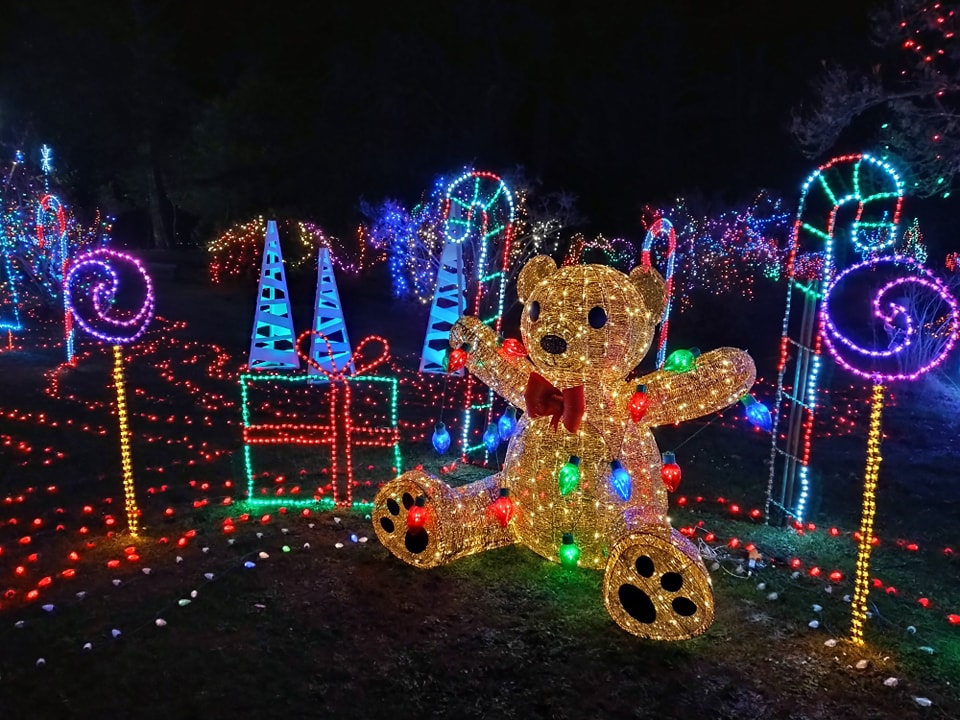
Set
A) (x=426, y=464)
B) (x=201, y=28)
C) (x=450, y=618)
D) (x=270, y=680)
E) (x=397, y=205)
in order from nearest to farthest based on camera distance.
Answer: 1. (x=270, y=680)
2. (x=450, y=618)
3. (x=426, y=464)
4. (x=397, y=205)
5. (x=201, y=28)

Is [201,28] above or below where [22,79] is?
above

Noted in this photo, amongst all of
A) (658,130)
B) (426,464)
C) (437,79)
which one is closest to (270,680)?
(426,464)

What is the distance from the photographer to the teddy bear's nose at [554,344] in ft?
15.2

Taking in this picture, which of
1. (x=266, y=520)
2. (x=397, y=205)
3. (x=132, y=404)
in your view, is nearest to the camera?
(x=266, y=520)

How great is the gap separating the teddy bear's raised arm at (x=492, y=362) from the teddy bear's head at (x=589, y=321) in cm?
43

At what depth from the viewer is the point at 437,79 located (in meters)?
20.6

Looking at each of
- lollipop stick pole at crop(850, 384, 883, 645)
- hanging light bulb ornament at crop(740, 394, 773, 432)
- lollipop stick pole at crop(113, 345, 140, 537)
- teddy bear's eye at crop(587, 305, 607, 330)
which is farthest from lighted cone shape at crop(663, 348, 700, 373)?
lollipop stick pole at crop(113, 345, 140, 537)

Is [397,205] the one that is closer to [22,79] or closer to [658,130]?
[658,130]

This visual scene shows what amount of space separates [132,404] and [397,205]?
9.18m

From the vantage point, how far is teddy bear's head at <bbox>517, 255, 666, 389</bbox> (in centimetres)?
468

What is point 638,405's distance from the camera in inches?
189

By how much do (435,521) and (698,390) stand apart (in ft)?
6.34

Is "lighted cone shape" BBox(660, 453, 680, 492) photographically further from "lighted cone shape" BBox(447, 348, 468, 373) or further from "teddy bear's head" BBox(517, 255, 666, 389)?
"lighted cone shape" BBox(447, 348, 468, 373)

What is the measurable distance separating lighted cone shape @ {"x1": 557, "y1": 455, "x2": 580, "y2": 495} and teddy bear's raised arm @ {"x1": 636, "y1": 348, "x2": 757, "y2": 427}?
0.64 metres
